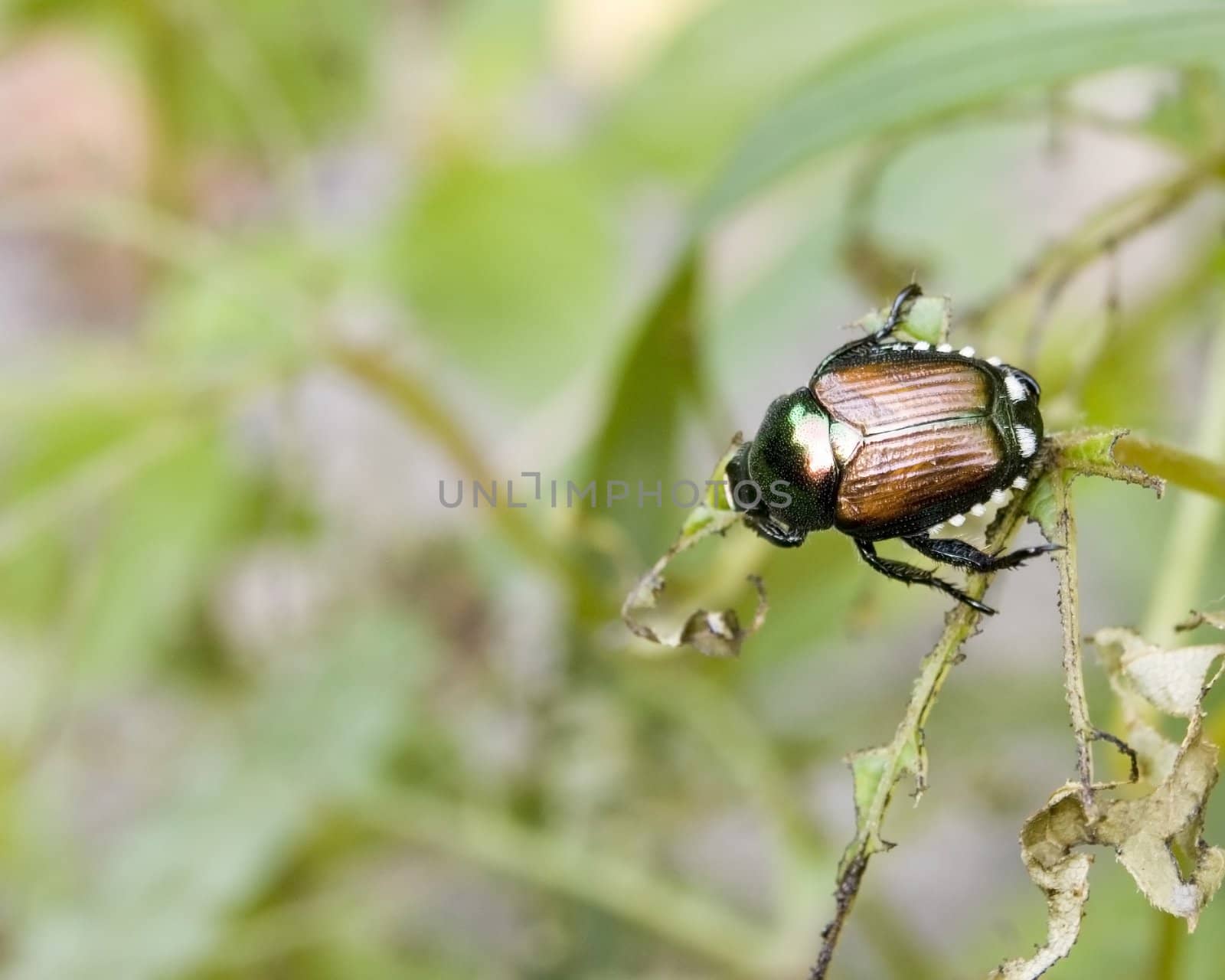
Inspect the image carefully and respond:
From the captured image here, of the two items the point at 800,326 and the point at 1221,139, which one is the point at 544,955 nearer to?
the point at 800,326

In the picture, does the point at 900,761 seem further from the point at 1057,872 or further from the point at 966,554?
the point at 966,554

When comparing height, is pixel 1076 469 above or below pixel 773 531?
below

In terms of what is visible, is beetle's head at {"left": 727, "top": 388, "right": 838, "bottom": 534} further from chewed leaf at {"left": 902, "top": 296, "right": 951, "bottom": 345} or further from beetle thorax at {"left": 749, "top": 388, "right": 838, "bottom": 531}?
chewed leaf at {"left": 902, "top": 296, "right": 951, "bottom": 345}

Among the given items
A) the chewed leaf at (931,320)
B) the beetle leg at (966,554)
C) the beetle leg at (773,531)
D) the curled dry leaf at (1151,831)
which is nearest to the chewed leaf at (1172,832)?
the curled dry leaf at (1151,831)

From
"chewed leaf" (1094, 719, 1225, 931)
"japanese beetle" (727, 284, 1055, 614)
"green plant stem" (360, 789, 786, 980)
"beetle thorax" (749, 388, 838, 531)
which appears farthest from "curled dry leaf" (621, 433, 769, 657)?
"green plant stem" (360, 789, 786, 980)

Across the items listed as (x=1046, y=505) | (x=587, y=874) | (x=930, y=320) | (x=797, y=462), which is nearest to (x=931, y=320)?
(x=930, y=320)

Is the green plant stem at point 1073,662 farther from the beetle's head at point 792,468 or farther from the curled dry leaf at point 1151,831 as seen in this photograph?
the beetle's head at point 792,468
